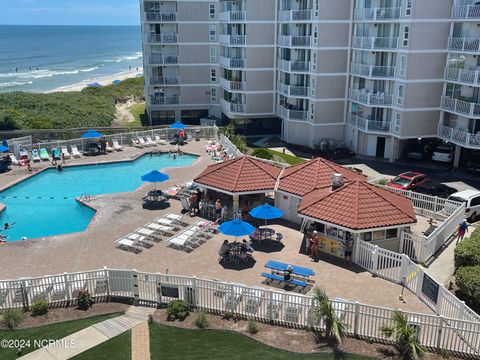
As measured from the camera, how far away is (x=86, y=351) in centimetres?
1612

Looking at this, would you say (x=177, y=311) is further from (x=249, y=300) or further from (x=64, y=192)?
(x=64, y=192)

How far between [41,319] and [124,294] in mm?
3230

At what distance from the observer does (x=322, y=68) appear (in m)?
44.2

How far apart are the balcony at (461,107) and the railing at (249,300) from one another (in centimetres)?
2115


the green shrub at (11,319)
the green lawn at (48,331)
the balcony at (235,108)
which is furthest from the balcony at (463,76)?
the green shrub at (11,319)

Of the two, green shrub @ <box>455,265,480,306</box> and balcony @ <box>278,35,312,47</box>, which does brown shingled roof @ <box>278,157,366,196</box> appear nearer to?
green shrub @ <box>455,265,480,306</box>

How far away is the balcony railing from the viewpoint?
3584cm

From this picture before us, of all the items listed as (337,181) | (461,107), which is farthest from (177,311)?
(461,107)

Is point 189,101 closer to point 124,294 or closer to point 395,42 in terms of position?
point 395,42

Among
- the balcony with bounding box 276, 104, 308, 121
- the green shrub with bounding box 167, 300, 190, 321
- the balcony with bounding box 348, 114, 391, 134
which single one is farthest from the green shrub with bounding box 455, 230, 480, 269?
the balcony with bounding box 276, 104, 308, 121

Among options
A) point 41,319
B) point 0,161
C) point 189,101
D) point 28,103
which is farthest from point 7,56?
point 41,319

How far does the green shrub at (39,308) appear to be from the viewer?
1836 cm

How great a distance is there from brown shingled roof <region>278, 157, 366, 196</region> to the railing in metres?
7.34

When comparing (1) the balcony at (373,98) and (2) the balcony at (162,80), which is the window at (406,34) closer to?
(1) the balcony at (373,98)
